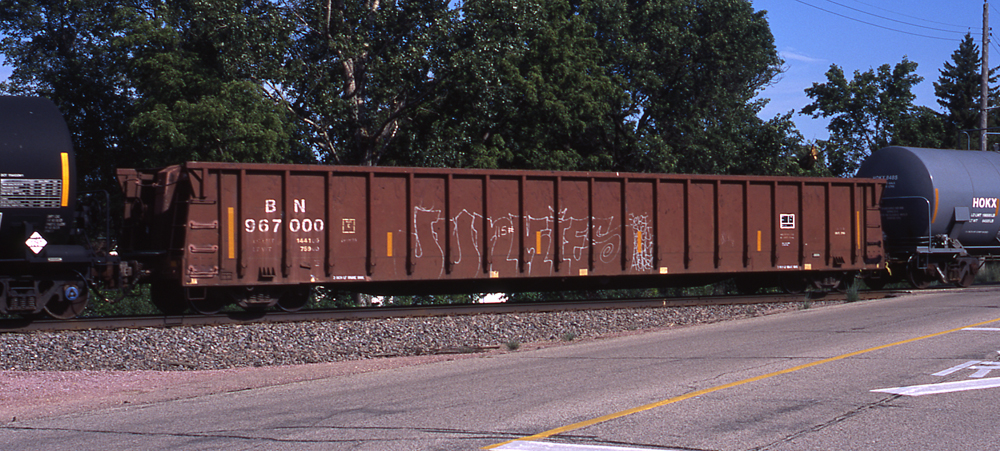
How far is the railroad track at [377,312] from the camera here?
41.8 feet

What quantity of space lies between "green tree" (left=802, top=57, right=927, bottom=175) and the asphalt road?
41.1 metres

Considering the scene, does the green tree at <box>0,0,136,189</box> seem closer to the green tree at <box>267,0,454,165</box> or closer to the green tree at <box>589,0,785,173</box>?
the green tree at <box>267,0,454,165</box>

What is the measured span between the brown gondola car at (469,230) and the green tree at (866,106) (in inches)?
1257

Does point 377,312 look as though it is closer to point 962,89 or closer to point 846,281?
point 846,281

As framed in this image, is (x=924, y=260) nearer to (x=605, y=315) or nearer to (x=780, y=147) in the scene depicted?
(x=605, y=315)

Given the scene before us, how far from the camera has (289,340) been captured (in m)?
12.6

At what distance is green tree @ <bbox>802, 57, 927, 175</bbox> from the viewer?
4856cm

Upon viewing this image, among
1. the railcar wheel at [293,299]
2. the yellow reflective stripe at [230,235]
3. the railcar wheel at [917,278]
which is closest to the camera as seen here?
the yellow reflective stripe at [230,235]

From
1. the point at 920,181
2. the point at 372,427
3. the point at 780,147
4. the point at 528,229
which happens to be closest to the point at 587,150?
the point at 780,147

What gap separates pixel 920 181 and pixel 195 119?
18.4 metres

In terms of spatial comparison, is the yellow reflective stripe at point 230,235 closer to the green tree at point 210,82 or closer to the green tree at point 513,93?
the green tree at point 210,82

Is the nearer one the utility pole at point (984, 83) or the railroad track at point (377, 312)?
the railroad track at point (377, 312)

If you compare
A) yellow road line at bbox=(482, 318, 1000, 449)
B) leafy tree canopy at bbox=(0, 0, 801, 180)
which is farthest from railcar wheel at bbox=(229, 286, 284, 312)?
yellow road line at bbox=(482, 318, 1000, 449)

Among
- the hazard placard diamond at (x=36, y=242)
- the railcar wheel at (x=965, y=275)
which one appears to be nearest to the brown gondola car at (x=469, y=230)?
the hazard placard diamond at (x=36, y=242)
